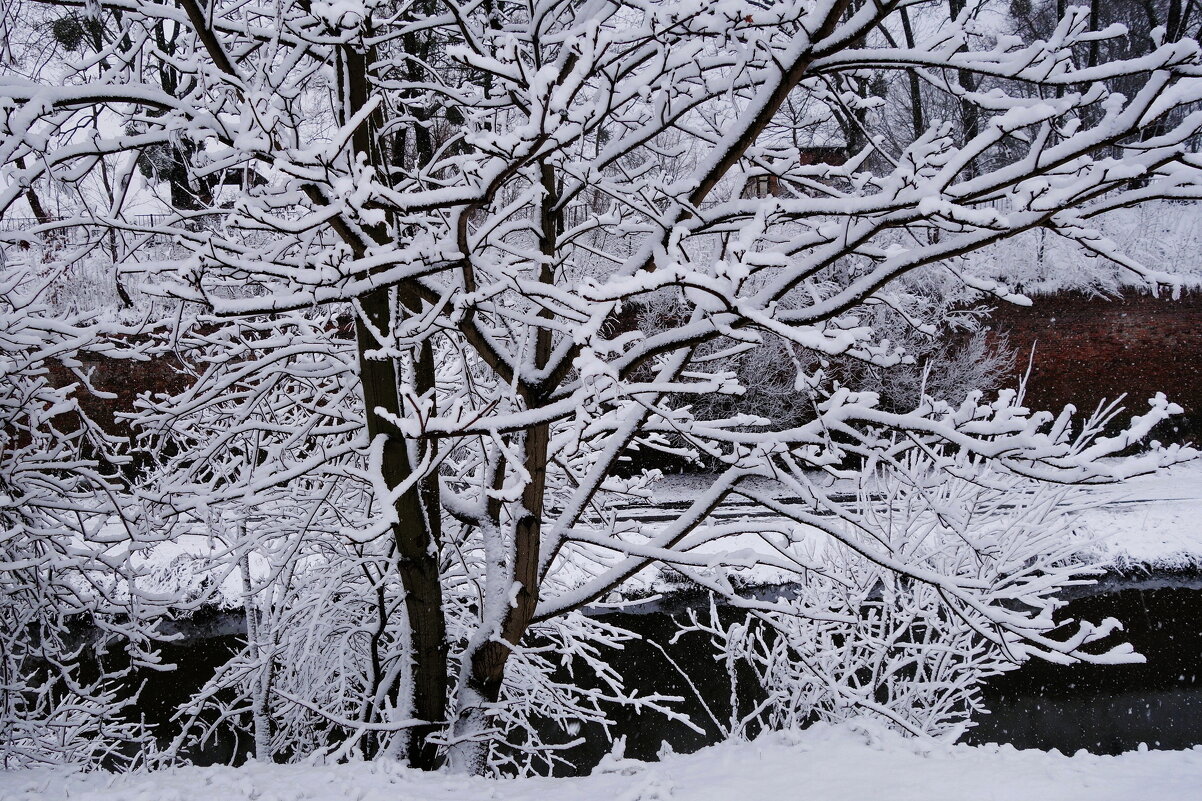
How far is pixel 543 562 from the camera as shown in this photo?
15.0 feet

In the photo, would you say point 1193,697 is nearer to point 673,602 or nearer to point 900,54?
point 673,602

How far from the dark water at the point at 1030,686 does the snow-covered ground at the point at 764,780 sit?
13.1ft

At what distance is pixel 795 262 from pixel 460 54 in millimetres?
1599

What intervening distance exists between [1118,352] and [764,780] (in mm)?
16119

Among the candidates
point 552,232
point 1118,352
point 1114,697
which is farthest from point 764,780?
point 1118,352

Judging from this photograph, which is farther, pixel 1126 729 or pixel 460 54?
pixel 1126 729

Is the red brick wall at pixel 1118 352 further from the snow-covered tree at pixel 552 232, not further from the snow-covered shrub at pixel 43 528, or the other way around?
the snow-covered shrub at pixel 43 528

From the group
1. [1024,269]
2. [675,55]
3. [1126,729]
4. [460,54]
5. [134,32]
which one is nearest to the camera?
[460,54]

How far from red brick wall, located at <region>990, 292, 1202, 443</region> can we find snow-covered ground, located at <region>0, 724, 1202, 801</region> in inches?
513

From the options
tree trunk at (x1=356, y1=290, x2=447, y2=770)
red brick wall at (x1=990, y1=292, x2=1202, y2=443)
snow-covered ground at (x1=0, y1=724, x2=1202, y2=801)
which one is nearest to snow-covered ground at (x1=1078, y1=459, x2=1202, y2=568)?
red brick wall at (x1=990, y1=292, x2=1202, y2=443)

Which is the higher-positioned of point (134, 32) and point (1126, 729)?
point (134, 32)

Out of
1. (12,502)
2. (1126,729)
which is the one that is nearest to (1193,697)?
(1126,729)

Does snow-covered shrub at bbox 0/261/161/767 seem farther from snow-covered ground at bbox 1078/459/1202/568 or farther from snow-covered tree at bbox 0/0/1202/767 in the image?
snow-covered ground at bbox 1078/459/1202/568

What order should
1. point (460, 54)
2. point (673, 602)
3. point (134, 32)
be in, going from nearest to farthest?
point (460, 54) < point (134, 32) < point (673, 602)
